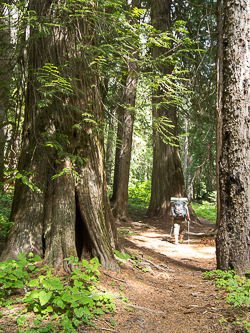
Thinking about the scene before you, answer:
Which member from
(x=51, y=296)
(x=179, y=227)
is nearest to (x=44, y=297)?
(x=51, y=296)

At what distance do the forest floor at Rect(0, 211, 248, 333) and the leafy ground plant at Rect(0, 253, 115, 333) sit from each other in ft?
0.47

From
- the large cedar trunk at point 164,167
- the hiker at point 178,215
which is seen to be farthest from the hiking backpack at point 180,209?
the large cedar trunk at point 164,167

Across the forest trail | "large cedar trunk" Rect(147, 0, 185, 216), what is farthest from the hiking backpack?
"large cedar trunk" Rect(147, 0, 185, 216)

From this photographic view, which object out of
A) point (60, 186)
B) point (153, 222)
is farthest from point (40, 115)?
point (153, 222)

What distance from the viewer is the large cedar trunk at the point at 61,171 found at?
4.02 metres

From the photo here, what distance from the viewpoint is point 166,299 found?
13.6 ft

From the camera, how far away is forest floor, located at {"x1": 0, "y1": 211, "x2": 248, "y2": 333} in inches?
126

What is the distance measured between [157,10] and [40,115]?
1034cm

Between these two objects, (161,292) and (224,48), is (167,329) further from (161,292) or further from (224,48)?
(224,48)

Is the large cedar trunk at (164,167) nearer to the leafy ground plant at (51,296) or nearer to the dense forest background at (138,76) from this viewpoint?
the dense forest background at (138,76)

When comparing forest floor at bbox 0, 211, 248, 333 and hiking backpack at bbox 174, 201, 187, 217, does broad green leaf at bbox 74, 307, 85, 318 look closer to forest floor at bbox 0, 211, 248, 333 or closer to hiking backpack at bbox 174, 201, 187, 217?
forest floor at bbox 0, 211, 248, 333

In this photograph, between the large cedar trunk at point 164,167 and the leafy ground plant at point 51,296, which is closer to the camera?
the leafy ground plant at point 51,296

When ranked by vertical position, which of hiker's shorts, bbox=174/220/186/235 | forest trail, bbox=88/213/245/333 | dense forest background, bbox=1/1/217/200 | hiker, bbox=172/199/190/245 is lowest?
forest trail, bbox=88/213/245/333

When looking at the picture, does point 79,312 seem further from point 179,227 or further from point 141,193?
point 141,193
